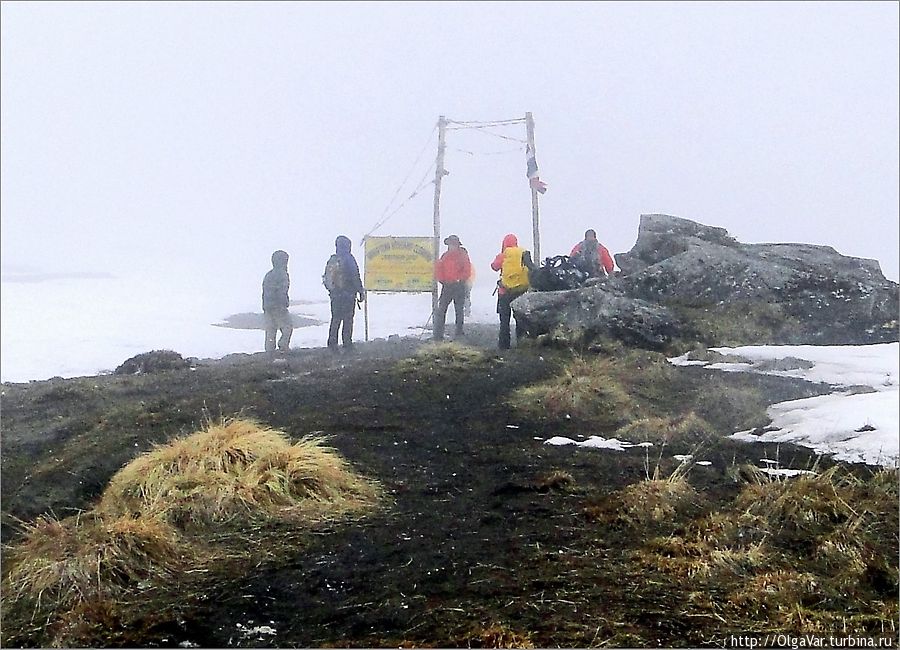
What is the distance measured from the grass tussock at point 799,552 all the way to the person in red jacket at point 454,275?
25.7 ft

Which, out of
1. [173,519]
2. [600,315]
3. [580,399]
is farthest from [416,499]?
[600,315]

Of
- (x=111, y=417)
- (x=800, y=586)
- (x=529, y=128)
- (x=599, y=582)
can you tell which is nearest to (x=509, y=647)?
(x=599, y=582)

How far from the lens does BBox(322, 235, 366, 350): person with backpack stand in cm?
1083

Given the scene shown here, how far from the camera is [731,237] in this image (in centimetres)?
1106

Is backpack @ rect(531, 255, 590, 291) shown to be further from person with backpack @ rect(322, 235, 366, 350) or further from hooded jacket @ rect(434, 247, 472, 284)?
person with backpack @ rect(322, 235, 366, 350)

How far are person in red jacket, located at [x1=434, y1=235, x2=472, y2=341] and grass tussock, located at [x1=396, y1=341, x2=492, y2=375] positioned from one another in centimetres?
357

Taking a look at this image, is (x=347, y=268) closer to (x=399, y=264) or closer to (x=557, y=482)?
(x=399, y=264)

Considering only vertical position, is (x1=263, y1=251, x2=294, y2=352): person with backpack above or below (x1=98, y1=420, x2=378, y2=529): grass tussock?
above

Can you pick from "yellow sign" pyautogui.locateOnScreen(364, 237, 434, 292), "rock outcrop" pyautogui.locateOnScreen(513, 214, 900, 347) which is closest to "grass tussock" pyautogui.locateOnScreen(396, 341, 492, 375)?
"rock outcrop" pyautogui.locateOnScreen(513, 214, 900, 347)

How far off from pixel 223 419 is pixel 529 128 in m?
8.20

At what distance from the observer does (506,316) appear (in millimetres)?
10180

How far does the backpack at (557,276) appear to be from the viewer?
33.3 feet

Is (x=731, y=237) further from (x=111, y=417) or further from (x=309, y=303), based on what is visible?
(x=111, y=417)

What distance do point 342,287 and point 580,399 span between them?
5.32 metres
